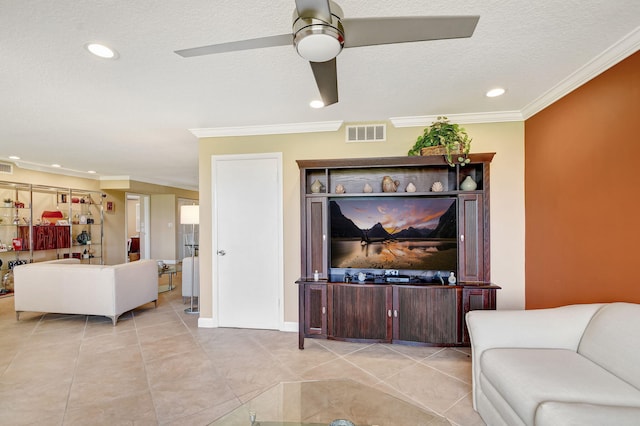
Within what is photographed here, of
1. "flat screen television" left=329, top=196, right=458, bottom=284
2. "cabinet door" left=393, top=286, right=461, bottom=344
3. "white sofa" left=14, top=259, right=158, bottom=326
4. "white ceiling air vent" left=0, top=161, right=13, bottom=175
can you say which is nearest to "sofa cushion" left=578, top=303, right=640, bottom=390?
"cabinet door" left=393, top=286, right=461, bottom=344

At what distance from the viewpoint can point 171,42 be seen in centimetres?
194

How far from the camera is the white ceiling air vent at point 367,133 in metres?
3.54

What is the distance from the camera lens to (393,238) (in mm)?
3412

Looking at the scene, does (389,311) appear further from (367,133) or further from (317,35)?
(317,35)

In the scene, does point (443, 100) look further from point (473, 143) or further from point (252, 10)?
point (252, 10)

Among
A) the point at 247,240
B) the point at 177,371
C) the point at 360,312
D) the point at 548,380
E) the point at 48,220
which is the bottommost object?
the point at 177,371

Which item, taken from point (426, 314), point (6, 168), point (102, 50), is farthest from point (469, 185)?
point (6, 168)

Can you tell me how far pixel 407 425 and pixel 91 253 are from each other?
8006 millimetres

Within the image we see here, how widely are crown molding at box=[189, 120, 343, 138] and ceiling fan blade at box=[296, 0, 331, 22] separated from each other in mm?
2304

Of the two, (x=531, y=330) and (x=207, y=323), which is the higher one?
(x=531, y=330)

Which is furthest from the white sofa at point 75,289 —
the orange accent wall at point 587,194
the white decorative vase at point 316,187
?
the orange accent wall at point 587,194

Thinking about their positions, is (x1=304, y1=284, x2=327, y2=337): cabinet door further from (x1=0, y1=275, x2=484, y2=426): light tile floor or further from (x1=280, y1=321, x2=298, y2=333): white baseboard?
(x1=280, y1=321, x2=298, y2=333): white baseboard

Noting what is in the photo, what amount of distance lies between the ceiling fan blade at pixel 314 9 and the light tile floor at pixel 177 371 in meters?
2.41

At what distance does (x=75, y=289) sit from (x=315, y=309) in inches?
126
